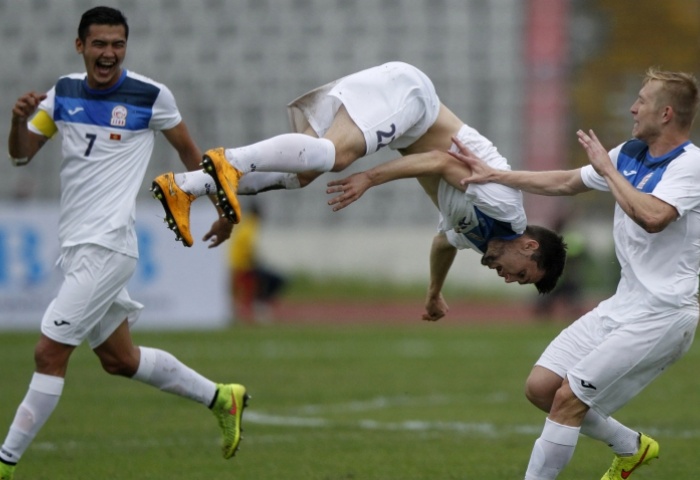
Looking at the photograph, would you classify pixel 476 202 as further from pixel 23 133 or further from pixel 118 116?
pixel 23 133

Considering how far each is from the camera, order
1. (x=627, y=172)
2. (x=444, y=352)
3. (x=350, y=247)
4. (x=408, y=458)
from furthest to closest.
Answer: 1. (x=350, y=247)
2. (x=444, y=352)
3. (x=408, y=458)
4. (x=627, y=172)

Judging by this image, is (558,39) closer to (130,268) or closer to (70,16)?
(70,16)

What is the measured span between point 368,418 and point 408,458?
96.5 inches

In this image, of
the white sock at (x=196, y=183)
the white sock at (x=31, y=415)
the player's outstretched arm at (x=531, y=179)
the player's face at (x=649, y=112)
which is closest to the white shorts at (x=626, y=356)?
the player's outstretched arm at (x=531, y=179)

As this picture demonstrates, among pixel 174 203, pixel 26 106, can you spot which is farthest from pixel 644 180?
pixel 26 106

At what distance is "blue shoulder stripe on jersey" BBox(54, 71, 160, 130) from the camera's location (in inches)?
311

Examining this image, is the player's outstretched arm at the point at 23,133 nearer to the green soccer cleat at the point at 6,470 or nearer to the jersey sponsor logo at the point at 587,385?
the green soccer cleat at the point at 6,470

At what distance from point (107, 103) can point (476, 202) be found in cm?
244

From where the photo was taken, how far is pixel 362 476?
8273 millimetres

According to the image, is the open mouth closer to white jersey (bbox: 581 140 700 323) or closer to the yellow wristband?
the yellow wristband

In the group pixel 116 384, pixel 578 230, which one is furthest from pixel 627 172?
pixel 578 230

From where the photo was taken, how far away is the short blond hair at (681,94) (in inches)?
261

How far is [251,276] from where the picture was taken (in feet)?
73.7

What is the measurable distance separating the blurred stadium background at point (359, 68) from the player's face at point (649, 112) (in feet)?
59.2
